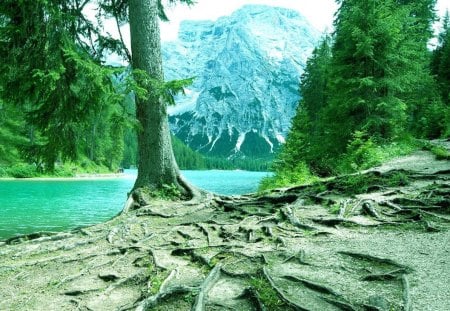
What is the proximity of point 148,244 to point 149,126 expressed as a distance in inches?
207

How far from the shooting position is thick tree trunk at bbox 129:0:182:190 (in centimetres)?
1164

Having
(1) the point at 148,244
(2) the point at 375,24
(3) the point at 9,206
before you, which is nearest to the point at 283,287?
(1) the point at 148,244

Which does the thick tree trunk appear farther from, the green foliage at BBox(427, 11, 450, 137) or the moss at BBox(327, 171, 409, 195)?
the green foliage at BBox(427, 11, 450, 137)

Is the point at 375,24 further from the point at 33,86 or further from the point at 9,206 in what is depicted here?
the point at 9,206

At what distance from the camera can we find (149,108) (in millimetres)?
11734

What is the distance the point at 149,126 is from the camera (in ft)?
38.6

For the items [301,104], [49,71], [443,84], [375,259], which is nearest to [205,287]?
[375,259]

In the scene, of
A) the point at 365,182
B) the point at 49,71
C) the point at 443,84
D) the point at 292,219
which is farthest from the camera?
the point at 443,84

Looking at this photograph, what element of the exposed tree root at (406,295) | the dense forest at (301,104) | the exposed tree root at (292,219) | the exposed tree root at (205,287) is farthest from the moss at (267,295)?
the dense forest at (301,104)

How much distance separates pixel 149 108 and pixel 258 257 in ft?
24.3

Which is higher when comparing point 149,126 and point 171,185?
point 149,126

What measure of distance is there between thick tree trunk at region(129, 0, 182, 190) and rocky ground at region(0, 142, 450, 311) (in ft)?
6.25

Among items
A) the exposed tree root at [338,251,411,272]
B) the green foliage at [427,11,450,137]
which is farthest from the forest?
the green foliage at [427,11,450,137]

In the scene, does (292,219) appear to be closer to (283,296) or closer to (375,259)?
(375,259)
